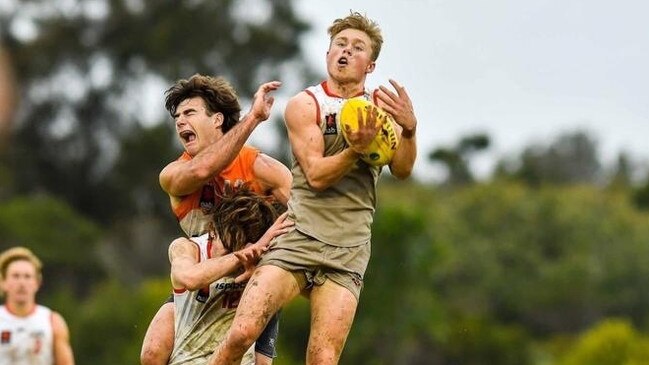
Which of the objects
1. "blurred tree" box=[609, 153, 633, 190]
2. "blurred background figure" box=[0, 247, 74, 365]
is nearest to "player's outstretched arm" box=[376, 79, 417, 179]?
"blurred background figure" box=[0, 247, 74, 365]

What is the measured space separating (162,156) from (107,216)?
558 centimetres

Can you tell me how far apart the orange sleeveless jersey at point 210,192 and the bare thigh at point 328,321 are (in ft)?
2.92

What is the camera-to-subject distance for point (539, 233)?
3329 inches

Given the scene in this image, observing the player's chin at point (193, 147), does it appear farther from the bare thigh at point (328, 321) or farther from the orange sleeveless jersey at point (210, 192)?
the bare thigh at point (328, 321)

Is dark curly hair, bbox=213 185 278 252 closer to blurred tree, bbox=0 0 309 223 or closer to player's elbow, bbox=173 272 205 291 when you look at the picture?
player's elbow, bbox=173 272 205 291

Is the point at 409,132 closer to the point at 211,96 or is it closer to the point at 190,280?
the point at 211,96

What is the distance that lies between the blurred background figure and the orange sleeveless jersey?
447 cm

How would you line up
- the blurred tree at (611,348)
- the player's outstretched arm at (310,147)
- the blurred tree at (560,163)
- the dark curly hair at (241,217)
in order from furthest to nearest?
the blurred tree at (560,163) → the blurred tree at (611,348) → the dark curly hair at (241,217) → the player's outstretched arm at (310,147)

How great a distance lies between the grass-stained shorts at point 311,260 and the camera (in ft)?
34.8

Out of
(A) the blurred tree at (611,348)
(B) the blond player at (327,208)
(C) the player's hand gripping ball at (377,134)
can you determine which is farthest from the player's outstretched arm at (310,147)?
(A) the blurred tree at (611,348)

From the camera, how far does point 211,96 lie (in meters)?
11.2

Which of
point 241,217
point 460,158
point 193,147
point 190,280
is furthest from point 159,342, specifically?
point 460,158

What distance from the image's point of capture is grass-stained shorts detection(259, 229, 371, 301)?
1062 centimetres

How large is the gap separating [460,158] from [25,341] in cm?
8242
